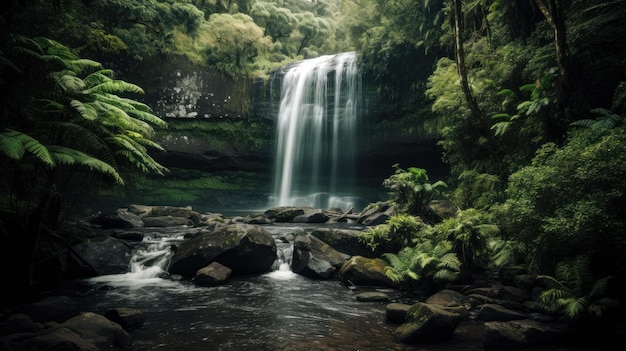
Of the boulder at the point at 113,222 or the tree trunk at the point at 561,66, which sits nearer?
the tree trunk at the point at 561,66

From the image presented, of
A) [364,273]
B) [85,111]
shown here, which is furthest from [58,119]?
[364,273]

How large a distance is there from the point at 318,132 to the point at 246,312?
56.9ft

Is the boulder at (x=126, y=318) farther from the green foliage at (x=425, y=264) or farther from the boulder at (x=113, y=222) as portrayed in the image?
the boulder at (x=113, y=222)

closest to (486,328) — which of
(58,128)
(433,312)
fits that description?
(433,312)

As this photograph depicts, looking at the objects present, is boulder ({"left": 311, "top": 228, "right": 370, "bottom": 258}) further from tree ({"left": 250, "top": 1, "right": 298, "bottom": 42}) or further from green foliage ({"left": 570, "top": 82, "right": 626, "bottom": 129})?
tree ({"left": 250, "top": 1, "right": 298, "bottom": 42})

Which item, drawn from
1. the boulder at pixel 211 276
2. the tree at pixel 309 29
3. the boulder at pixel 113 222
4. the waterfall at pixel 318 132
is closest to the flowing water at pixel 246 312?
Result: the boulder at pixel 211 276

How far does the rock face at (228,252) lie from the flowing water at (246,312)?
34cm

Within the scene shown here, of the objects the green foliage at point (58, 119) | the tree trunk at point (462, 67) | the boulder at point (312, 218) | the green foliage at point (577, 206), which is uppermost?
the tree trunk at point (462, 67)

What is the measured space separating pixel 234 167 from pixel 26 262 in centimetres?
1861

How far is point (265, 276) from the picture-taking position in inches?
340

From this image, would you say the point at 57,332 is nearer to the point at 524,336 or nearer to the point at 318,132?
the point at 524,336

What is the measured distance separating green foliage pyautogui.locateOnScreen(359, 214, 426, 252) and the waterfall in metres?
13.5

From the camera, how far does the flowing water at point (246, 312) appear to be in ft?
15.9

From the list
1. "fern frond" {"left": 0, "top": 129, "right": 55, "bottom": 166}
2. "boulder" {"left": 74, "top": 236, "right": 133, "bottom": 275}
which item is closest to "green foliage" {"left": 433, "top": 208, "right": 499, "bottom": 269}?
"fern frond" {"left": 0, "top": 129, "right": 55, "bottom": 166}
